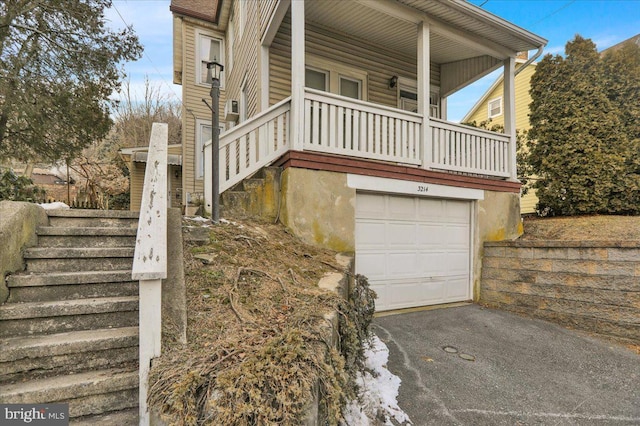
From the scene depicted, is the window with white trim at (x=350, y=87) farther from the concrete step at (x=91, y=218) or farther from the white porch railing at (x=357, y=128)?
the concrete step at (x=91, y=218)

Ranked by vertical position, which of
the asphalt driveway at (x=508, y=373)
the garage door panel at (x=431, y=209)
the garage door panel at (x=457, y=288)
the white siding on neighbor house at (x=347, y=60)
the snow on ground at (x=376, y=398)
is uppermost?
the white siding on neighbor house at (x=347, y=60)

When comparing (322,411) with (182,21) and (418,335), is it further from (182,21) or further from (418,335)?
(182,21)

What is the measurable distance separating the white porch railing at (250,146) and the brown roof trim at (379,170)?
0.28 meters

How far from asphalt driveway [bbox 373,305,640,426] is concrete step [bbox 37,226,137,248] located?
295 centimetres

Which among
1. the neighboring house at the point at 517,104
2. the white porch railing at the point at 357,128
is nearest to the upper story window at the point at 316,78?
the white porch railing at the point at 357,128

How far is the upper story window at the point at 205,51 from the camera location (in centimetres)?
970

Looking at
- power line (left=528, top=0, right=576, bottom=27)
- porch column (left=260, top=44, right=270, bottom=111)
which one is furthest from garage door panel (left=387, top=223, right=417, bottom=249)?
power line (left=528, top=0, right=576, bottom=27)

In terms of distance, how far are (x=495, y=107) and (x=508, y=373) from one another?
13519 mm

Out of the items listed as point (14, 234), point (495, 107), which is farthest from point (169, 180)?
point (495, 107)

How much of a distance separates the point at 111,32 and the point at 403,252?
9336 mm

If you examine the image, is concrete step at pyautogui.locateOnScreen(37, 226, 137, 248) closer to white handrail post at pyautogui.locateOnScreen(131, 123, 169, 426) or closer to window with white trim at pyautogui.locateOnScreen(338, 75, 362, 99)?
white handrail post at pyautogui.locateOnScreen(131, 123, 169, 426)

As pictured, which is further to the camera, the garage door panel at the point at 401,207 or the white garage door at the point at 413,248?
the garage door panel at the point at 401,207

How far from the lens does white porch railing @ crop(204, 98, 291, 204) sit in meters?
4.07

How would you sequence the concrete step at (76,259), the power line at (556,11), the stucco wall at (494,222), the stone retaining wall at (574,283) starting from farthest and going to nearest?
1. the power line at (556,11)
2. the stucco wall at (494,222)
3. the stone retaining wall at (574,283)
4. the concrete step at (76,259)
